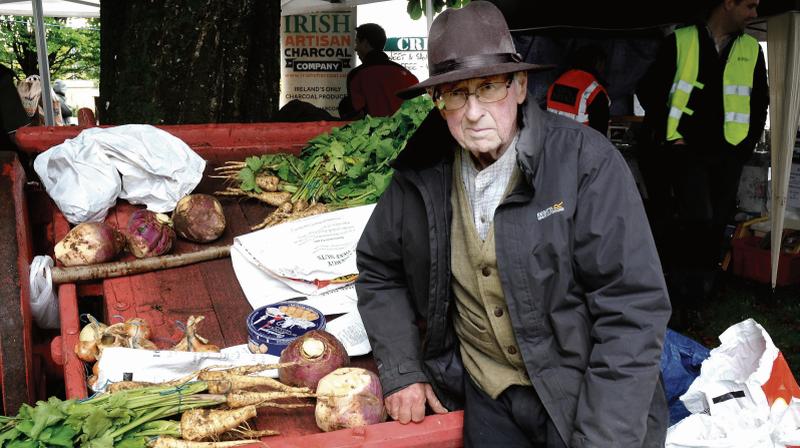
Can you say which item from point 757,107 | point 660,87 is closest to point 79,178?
point 660,87

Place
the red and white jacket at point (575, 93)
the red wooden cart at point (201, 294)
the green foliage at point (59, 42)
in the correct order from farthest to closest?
the green foliage at point (59, 42) < the red and white jacket at point (575, 93) < the red wooden cart at point (201, 294)

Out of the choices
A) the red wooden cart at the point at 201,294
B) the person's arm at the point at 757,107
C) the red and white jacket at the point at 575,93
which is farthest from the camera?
the red and white jacket at the point at 575,93

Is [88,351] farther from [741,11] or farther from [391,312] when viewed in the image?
[741,11]

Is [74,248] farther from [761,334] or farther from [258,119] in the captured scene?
[761,334]

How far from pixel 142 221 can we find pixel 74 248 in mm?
356

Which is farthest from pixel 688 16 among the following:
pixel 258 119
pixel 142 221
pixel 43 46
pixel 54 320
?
pixel 43 46

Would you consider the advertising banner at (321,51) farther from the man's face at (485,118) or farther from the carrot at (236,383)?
the man's face at (485,118)

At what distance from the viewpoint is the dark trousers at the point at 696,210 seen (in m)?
5.68

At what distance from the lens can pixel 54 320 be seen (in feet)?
11.6

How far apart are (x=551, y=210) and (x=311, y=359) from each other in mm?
1074

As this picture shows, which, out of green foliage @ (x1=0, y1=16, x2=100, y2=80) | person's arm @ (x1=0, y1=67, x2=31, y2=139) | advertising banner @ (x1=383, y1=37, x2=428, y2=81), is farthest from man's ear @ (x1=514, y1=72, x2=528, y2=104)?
green foliage @ (x1=0, y1=16, x2=100, y2=80)

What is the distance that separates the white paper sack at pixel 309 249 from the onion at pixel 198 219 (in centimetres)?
25

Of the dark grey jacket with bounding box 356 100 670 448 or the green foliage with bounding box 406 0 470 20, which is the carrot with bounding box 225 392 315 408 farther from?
the green foliage with bounding box 406 0 470 20

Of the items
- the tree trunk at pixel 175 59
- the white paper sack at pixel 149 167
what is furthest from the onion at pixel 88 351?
the tree trunk at pixel 175 59
